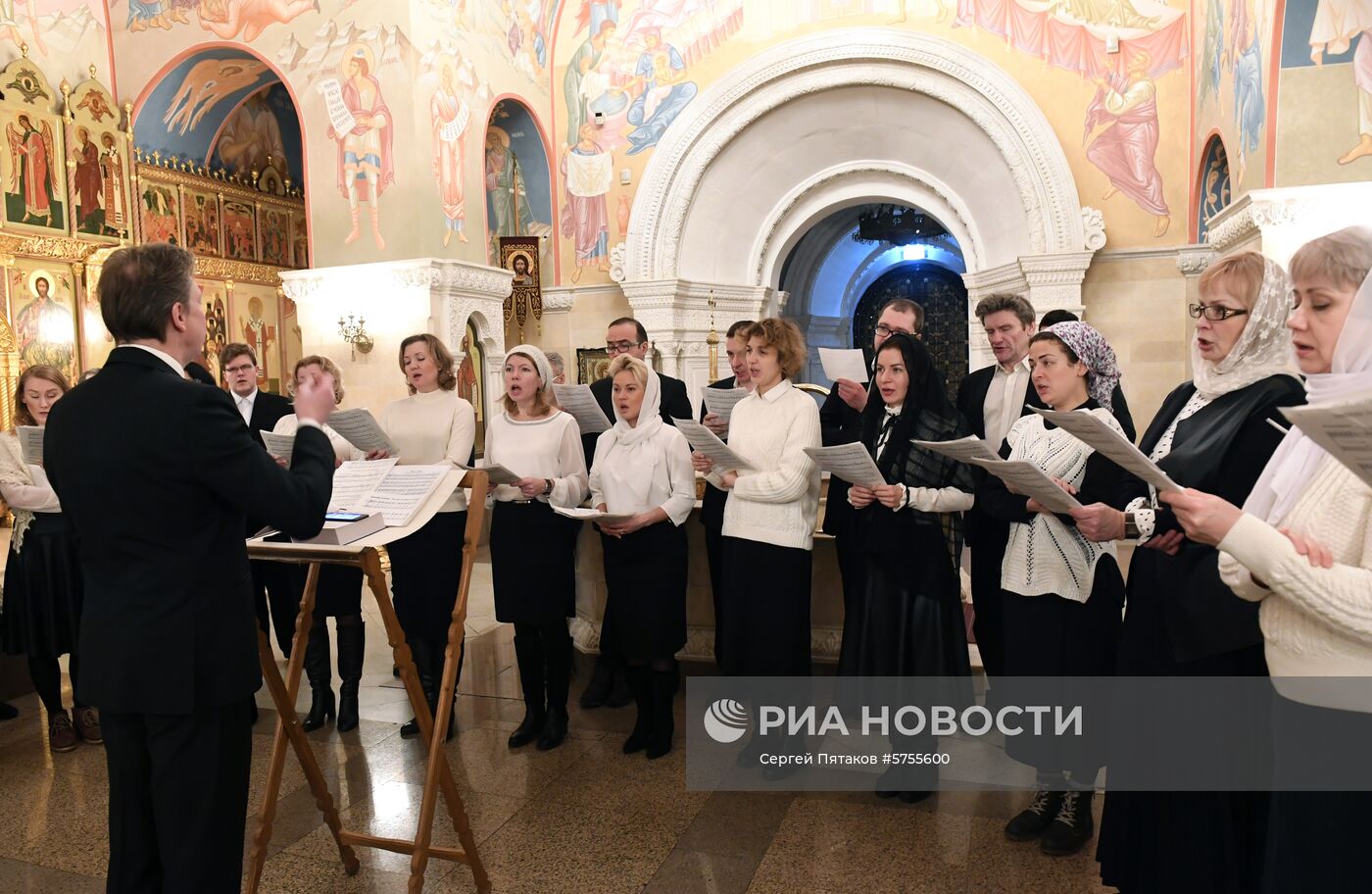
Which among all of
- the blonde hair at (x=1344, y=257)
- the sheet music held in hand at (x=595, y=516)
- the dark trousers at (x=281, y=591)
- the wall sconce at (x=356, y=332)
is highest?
the wall sconce at (x=356, y=332)

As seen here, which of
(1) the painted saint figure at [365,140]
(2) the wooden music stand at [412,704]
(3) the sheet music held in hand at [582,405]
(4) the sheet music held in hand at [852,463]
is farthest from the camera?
(1) the painted saint figure at [365,140]

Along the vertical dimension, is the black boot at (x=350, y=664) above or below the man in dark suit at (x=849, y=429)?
below

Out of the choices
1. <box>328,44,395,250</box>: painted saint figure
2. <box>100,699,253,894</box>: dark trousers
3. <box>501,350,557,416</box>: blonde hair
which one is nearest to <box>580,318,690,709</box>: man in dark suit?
<box>501,350,557,416</box>: blonde hair

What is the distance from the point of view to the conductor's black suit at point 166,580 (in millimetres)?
2070

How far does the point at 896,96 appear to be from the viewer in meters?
11.0

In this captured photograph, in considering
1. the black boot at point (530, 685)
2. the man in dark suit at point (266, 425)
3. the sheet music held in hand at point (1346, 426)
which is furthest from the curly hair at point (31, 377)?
the sheet music held in hand at point (1346, 426)

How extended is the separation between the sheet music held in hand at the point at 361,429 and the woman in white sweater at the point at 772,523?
63.4 inches

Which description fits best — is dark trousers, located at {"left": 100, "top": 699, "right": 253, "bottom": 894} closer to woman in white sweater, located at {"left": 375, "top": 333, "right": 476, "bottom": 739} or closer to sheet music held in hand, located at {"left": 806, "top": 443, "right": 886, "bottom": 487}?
woman in white sweater, located at {"left": 375, "top": 333, "right": 476, "bottom": 739}

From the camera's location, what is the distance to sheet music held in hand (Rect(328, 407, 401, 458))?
3.98 m

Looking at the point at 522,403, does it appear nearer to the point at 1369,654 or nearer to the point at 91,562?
the point at 91,562

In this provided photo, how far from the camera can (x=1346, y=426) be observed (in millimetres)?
1401

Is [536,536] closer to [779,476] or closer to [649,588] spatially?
[649,588]

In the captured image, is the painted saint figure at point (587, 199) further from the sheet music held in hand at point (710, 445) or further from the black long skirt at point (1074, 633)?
the black long skirt at point (1074, 633)

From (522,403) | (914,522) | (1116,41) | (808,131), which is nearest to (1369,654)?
(914,522)
